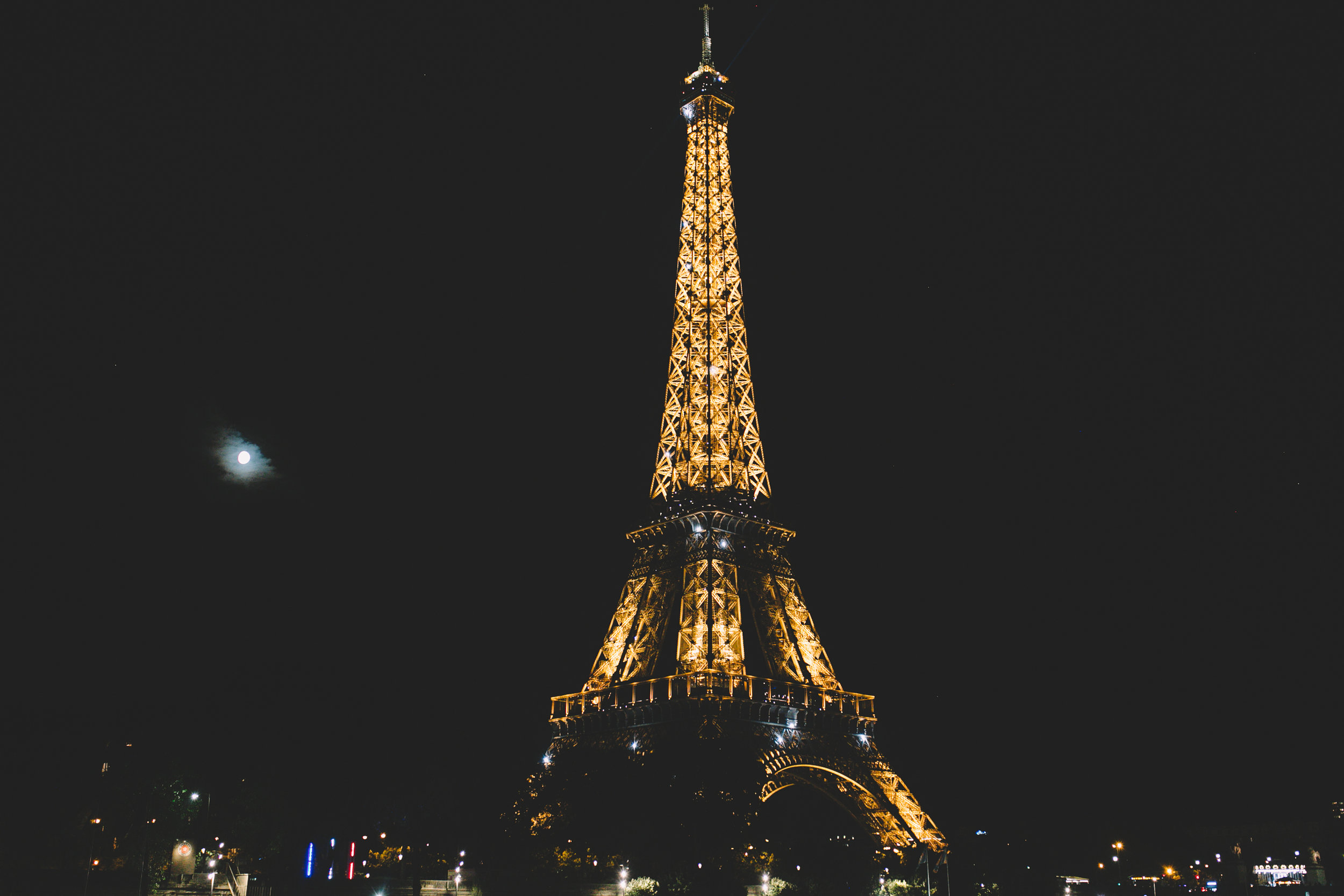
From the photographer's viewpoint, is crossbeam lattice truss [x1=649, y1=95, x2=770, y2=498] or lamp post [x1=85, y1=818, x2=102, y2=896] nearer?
lamp post [x1=85, y1=818, x2=102, y2=896]

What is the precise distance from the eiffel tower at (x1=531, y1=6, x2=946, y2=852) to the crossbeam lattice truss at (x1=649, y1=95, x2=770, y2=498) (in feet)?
0.25

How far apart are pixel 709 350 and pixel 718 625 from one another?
1383 centimetres

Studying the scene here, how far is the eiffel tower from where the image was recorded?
128 feet

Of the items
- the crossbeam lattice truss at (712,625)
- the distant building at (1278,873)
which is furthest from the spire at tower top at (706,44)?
the distant building at (1278,873)

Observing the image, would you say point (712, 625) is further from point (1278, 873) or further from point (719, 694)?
point (1278, 873)

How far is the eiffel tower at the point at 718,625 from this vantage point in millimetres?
39125

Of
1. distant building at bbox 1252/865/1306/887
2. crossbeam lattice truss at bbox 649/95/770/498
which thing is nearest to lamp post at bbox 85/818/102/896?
crossbeam lattice truss at bbox 649/95/770/498

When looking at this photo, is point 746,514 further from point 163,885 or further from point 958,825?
point 163,885

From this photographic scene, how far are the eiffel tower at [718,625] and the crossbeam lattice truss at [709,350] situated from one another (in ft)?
0.25

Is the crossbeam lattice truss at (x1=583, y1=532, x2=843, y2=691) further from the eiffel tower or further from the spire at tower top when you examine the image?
the spire at tower top

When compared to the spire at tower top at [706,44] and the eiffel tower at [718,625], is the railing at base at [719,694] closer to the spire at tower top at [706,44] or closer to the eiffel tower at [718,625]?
the eiffel tower at [718,625]

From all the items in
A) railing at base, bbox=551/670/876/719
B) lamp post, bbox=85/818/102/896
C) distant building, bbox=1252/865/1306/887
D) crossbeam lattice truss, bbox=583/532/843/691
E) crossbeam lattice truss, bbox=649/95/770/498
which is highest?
crossbeam lattice truss, bbox=649/95/770/498

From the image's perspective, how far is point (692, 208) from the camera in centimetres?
5197

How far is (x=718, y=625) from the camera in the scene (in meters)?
41.5
